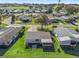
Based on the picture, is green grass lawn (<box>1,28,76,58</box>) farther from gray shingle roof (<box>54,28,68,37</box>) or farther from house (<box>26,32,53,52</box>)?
gray shingle roof (<box>54,28,68,37</box>)

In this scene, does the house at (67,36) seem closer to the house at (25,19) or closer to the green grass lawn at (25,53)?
the green grass lawn at (25,53)

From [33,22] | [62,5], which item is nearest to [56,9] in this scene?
[62,5]

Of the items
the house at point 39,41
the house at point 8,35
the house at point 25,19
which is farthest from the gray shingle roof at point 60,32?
the house at point 8,35

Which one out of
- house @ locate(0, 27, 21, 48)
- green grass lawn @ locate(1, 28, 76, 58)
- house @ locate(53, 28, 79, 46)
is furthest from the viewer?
house @ locate(53, 28, 79, 46)

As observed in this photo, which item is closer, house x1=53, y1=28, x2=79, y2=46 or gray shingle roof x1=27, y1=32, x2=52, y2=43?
gray shingle roof x1=27, y1=32, x2=52, y2=43

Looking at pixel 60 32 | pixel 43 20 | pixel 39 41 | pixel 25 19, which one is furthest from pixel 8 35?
pixel 60 32

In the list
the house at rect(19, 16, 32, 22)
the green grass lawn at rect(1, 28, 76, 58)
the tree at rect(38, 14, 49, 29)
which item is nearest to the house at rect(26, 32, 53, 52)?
the green grass lawn at rect(1, 28, 76, 58)
